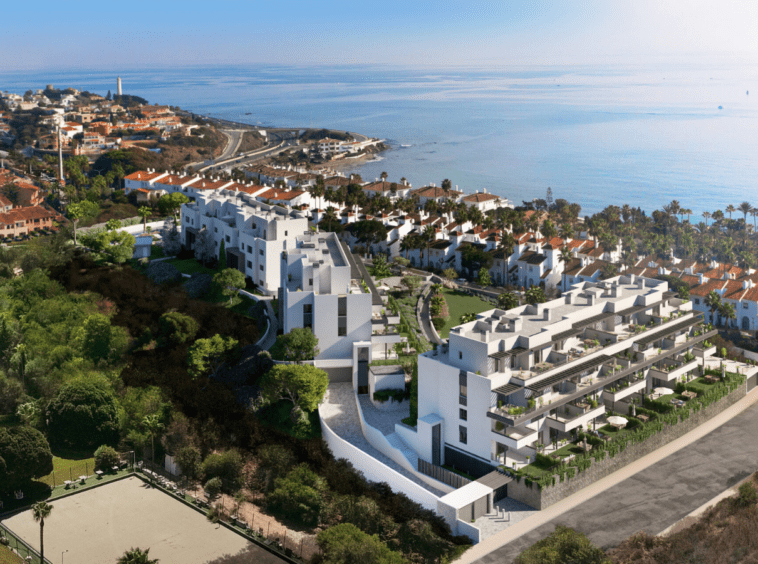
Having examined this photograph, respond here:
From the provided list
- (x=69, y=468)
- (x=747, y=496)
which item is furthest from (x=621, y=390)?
(x=69, y=468)

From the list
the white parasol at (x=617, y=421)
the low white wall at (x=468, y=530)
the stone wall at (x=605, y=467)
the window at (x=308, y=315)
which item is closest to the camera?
the low white wall at (x=468, y=530)

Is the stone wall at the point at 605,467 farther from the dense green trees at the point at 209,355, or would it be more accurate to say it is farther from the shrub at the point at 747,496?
the dense green trees at the point at 209,355

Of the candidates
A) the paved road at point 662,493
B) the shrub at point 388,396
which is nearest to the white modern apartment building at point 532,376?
the shrub at point 388,396

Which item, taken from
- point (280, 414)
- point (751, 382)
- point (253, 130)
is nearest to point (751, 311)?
point (751, 382)

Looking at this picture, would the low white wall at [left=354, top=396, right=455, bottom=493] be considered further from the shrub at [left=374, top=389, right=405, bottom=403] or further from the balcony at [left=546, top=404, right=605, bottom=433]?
the balcony at [left=546, top=404, right=605, bottom=433]

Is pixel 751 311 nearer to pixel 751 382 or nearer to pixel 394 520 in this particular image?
pixel 751 382

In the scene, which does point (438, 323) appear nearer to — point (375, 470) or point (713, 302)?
point (375, 470)

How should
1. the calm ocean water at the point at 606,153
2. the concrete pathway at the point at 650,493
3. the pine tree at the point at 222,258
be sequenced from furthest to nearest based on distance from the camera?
the calm ocean water at the point at 606,153 → the pine tree at the point at 222,258 → the concrete pathway at the point at 650,493

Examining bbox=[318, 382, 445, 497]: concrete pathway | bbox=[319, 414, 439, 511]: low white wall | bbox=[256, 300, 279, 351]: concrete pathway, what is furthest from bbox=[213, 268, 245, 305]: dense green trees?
bbox=[319, 414, 439, 511]: low white wall
